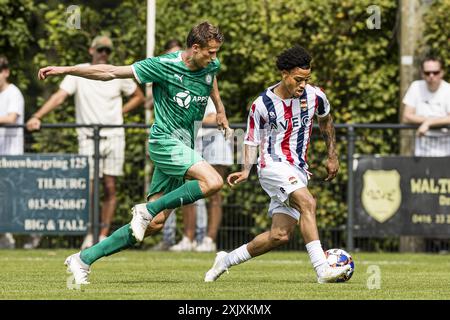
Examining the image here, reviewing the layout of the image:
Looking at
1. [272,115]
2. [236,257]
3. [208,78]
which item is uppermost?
[208,78]

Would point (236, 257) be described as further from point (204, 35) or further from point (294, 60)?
point (204, 35)

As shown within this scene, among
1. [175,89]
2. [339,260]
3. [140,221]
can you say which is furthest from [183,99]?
[339,260]

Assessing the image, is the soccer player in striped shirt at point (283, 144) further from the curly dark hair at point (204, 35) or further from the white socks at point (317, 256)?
the curly dark hair at point (204, 35)

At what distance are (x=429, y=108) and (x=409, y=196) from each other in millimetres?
1074

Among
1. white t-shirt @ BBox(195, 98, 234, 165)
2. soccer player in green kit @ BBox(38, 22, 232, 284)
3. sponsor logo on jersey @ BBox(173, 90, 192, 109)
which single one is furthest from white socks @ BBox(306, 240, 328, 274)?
white t-shirt @ BBox(195, 98, 234, 165)

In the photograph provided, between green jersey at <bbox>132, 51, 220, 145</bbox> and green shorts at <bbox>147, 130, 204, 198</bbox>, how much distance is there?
102mm

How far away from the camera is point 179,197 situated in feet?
34.8

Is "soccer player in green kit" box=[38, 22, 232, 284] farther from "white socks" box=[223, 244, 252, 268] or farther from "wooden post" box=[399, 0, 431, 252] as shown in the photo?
"wooden post" box=[399, 0, 431, 252]

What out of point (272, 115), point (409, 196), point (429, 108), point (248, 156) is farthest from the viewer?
point (429, 108)

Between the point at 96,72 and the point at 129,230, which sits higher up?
the point at 96,72

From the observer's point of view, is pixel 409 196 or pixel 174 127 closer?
pixel 174 127

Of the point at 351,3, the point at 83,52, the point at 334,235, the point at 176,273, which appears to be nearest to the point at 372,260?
the point at 334,235

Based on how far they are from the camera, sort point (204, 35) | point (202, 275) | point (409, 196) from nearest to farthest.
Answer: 1. point (204, 35)
2. point (202, 275)
3. point (409, 196)

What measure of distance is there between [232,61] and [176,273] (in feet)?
22.5
